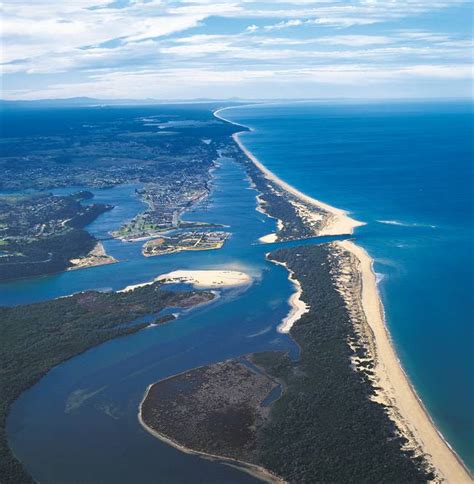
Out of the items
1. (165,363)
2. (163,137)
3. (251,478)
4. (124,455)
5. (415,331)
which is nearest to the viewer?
(251,478)

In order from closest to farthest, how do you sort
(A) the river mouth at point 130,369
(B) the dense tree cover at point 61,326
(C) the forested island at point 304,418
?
1. (C) the forested island at point 304,418
2. (A) the river mouth at point 130,369
3. (B) the dense tree cover at point 61,326

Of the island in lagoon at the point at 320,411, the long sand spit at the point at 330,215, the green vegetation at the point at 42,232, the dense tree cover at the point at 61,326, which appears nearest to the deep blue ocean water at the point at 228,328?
the dense tree cover at the point at 61,326

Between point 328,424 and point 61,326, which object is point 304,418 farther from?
point 61,326

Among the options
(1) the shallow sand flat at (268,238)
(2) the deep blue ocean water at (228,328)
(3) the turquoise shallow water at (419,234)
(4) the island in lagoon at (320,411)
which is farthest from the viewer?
(1) the shallow sand flat at (268,238)

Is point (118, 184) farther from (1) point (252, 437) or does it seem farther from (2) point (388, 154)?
(1) point (252, 437)

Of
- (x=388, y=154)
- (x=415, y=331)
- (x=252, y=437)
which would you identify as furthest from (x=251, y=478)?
(x=388, y=154)

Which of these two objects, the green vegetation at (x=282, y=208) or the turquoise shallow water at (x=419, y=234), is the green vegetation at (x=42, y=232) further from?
the turquoise shallow water at (x=419, y=234)

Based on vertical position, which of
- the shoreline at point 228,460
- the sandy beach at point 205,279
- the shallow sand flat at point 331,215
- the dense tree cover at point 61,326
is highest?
the shallow sand flat at point 331,215
